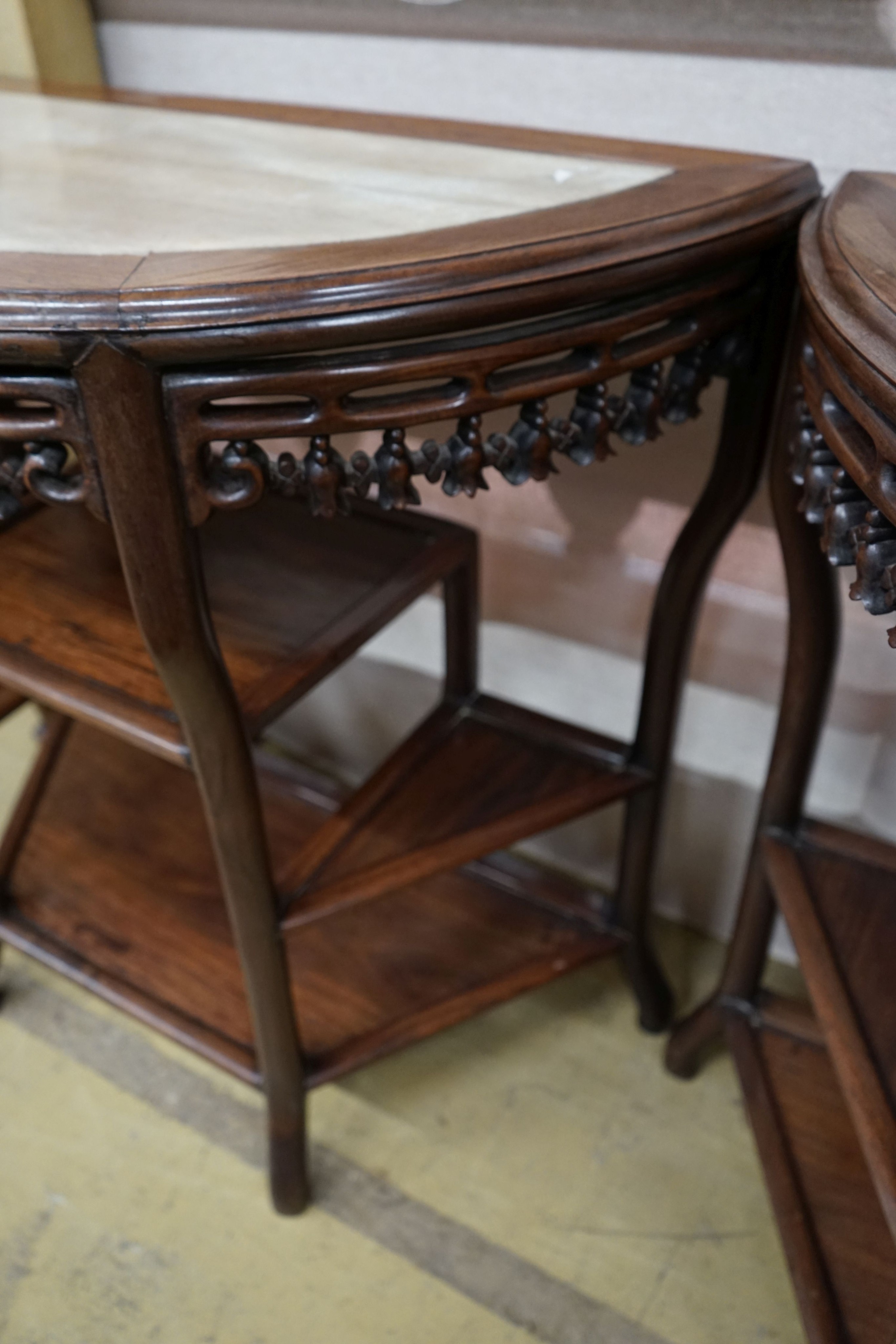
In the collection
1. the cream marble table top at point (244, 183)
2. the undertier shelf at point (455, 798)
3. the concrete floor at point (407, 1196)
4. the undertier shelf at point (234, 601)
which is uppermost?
the cream marble table top at point (244, 183)

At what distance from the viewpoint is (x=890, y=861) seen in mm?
770

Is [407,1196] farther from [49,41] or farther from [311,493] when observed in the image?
[49,41]

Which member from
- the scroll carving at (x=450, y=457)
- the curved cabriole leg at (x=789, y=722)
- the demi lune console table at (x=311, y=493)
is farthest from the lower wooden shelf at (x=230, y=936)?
the scroll carving at (x=450, y=457)

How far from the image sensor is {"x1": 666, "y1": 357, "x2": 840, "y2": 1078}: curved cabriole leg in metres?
0.68

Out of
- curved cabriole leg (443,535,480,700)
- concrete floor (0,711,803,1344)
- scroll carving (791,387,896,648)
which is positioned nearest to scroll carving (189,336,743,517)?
scroll carving (791,387,896,648)

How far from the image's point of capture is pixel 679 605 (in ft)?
2.64

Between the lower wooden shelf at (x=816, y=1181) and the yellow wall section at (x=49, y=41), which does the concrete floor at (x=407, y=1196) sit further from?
the yellow wall section at (x=49, y=41)

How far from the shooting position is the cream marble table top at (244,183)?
537 mm

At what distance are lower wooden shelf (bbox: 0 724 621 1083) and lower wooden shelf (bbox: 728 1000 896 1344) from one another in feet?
0.54

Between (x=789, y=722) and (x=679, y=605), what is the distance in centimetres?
12

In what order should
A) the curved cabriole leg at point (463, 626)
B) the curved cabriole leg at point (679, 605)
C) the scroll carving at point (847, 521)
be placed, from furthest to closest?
the curved cabriole leg at point (463, 626)
the curved cabriole leg at point (679, 605)
the scroll carving at point (847, 521)

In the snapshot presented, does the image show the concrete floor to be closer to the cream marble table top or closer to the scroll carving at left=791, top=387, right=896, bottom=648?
the scroll carving at left=791, top=387, right=896, bottom=648

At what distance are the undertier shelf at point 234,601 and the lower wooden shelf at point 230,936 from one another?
0.21m

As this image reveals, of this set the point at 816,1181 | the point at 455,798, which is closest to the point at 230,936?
the point at 455,798
